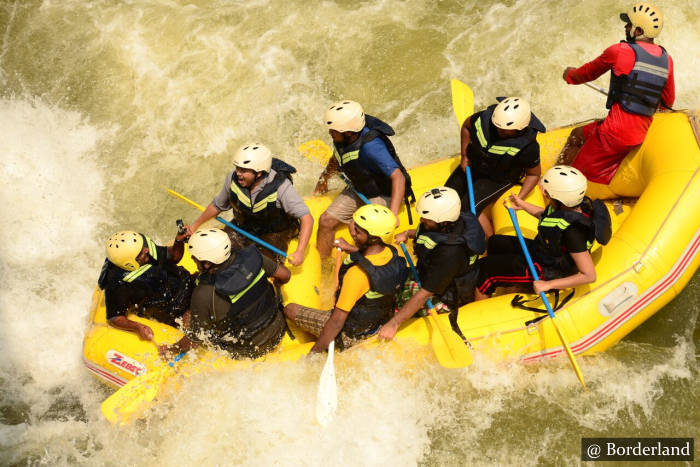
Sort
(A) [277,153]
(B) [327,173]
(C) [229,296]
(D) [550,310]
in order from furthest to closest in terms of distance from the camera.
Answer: (A) [277,153]
(B) [327,173]
(D) [550,310]
(C) [229,296]

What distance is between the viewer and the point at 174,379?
369 cm

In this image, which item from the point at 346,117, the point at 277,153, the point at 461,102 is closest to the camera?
the point at 346,117

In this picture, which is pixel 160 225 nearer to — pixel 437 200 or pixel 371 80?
pixel 371 80

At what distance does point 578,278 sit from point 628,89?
1432 mm

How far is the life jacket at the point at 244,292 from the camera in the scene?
3156 millimetres

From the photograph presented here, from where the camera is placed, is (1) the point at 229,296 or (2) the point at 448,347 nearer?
(1) the point at 229,296

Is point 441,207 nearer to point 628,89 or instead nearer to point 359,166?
point 359,166

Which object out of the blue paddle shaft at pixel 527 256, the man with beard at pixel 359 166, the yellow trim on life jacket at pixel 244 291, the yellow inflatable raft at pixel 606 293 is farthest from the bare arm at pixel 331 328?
the blue paddle shaft at pixel 527 256

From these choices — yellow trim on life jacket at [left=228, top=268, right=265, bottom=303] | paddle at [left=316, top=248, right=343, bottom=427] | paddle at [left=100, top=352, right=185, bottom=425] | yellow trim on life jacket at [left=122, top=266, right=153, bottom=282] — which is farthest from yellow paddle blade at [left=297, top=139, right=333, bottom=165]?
paddle at [left=100, top=352, right=185, bottom=425]

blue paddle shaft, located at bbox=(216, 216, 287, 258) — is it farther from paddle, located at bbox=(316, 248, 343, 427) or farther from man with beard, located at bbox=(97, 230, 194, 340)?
paddle, located at bbox=(316, 248, 343, 427)

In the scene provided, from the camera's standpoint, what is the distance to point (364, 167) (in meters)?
3.87

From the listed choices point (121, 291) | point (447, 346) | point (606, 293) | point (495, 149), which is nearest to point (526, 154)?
point (495, 149)

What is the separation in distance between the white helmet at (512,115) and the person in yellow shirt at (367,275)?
1079 millimetres

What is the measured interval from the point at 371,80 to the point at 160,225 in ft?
9.36
